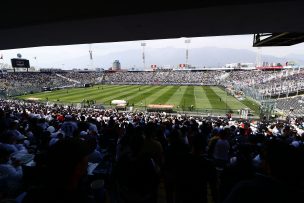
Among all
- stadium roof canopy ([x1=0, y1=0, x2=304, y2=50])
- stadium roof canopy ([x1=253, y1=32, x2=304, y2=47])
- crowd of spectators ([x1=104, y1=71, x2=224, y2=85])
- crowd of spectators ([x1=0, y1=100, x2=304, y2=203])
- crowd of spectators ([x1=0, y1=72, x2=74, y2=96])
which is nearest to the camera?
crowd of spectators ([x1=0, y1=100, x2=304, y2=203])

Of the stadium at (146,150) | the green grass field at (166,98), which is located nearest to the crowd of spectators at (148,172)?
the stadium at (146,150)

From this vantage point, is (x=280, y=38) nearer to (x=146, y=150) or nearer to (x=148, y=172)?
(x=146, y=150)

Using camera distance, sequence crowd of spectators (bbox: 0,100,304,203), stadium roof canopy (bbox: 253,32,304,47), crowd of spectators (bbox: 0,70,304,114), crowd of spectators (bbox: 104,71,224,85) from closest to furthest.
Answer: crowd of spectators (bbox: 0,100,304,203)
stadium roof canopy (bbox: 253,32,304,47)
crowd of spectators (bbox: 0,70,304,114)
crowd of spectators (bbox: 104,71,224,85)

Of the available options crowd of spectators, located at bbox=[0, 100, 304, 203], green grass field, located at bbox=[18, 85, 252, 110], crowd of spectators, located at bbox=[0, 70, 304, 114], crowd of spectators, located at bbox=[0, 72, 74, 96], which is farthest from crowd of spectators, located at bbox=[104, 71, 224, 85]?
crowd of spectators, located at bbox=[0, 100, 304, 203]

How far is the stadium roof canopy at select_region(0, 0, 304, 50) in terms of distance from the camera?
245 inches

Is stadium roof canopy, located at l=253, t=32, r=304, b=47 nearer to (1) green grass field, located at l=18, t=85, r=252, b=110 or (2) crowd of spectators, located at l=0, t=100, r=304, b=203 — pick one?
(2) crowd of spectators, located at l=0, t=100, r=304, b=203

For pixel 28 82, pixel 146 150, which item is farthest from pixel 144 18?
pixel 28 82

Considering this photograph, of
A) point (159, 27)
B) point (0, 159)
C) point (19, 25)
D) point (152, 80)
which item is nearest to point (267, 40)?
point (159, 27)

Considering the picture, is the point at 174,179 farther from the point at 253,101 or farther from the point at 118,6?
the point at 253,101

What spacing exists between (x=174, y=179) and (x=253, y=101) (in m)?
45.0

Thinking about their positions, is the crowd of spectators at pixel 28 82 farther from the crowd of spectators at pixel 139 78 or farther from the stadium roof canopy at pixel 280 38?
the stadium roof canopy at pixel 280 38

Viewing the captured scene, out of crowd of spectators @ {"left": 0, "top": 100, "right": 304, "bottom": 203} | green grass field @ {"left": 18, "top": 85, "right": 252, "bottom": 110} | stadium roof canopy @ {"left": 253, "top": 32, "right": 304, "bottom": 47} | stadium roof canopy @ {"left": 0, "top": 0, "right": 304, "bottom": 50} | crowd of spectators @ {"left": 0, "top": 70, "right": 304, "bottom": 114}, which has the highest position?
stadium roof canopy @ {"left": 0, "top": 0, "right": 304, "bottom": 50}

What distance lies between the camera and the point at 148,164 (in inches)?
152

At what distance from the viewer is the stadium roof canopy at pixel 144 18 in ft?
20.4
